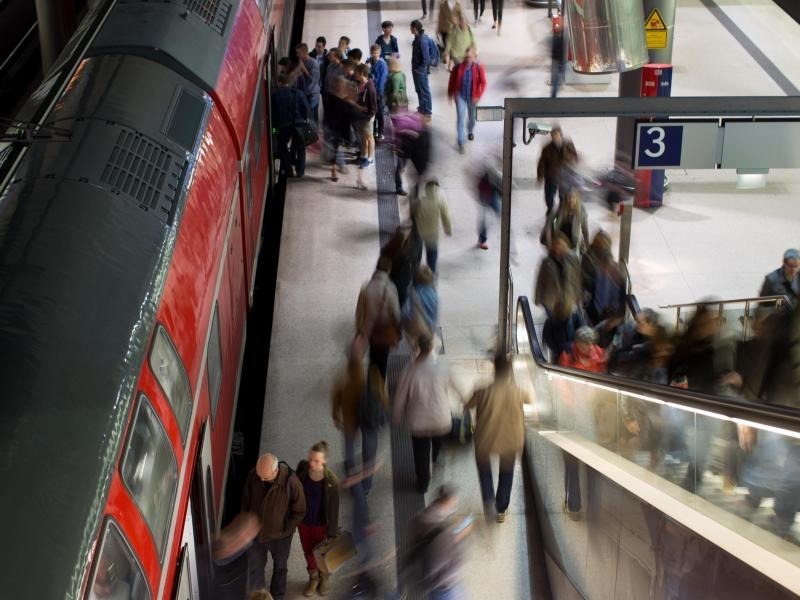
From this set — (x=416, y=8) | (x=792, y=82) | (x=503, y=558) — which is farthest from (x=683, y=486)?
(x=416, y=8)

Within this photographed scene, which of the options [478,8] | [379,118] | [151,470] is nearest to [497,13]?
[478,8]

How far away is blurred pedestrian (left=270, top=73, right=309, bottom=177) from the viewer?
45.5 feet

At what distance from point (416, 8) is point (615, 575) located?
17793 millimetres

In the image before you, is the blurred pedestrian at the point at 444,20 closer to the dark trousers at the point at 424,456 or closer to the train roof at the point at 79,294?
the dark trousers at the point at 424,456

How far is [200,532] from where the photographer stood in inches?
266

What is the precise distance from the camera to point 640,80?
14.0 metres

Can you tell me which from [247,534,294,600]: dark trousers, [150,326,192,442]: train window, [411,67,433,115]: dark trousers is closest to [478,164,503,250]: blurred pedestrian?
[411,67,433,115]: dark trousers

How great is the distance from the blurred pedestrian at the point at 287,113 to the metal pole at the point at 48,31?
2.39 metres

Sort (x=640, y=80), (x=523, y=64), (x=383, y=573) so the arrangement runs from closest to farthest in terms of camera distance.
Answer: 1. (x=383, y=573)
2. (x=640, y=80)
3. (x=523, y=64)

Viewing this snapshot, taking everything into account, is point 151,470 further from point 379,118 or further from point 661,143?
point 379,118

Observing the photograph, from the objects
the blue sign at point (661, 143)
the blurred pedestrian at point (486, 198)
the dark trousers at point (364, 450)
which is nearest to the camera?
the dark trousers at point (364, 450)

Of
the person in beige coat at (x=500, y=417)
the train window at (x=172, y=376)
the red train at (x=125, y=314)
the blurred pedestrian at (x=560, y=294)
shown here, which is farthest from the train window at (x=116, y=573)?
the blurred pedestrian at (x=560, y=294)

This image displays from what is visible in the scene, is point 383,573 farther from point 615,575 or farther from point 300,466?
point 615,575

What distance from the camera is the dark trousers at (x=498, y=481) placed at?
8461 millimetres
